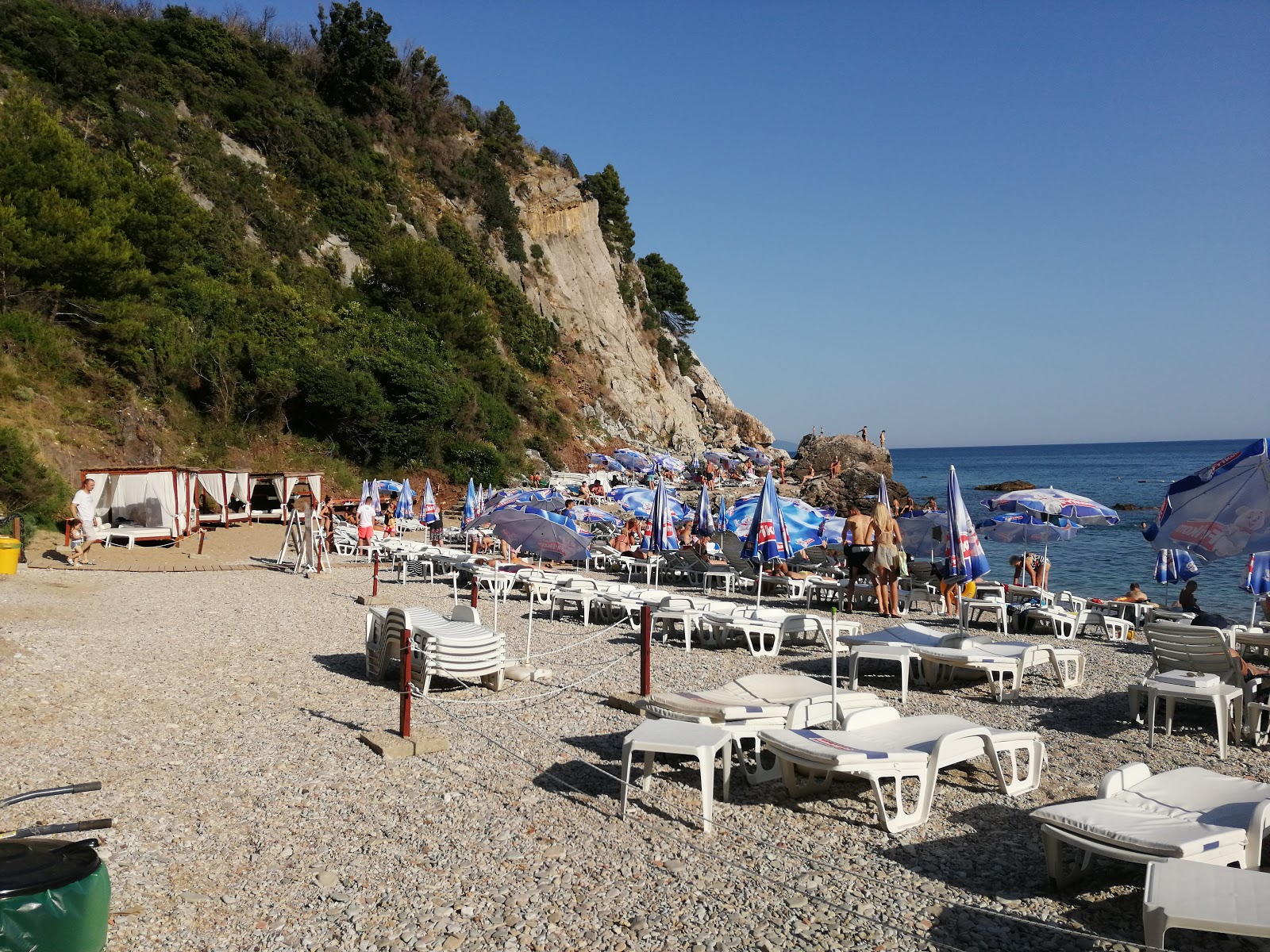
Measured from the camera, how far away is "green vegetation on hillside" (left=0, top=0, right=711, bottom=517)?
24.5 meters

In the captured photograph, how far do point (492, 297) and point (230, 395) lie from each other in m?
21.4

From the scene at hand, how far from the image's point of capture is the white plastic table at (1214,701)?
6438mm

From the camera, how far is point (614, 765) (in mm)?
5973

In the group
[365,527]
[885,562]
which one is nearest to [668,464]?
[365,527]

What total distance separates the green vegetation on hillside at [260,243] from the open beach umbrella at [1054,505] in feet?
60.5

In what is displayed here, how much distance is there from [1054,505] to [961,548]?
4582mm

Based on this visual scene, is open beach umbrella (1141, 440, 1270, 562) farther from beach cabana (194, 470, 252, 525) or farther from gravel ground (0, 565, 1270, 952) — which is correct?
beach cabana (194, 470, 252, 525)

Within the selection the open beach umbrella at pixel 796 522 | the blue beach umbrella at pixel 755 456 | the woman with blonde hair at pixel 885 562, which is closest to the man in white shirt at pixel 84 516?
the open beach umbrella at pixel 796 522

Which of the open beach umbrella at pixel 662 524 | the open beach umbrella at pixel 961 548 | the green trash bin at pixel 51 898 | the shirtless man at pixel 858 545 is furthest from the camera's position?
the open beach umbrella at pixel 662 524

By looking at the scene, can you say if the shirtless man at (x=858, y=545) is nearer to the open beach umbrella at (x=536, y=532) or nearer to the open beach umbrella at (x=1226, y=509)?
the open beach umbrella at (x=536, y=532)

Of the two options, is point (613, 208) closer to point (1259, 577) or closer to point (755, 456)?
point (755, 456)

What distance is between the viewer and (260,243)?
36.5 m

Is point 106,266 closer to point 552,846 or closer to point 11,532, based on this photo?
point 11,532

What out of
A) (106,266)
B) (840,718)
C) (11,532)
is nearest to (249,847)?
(840,718)
